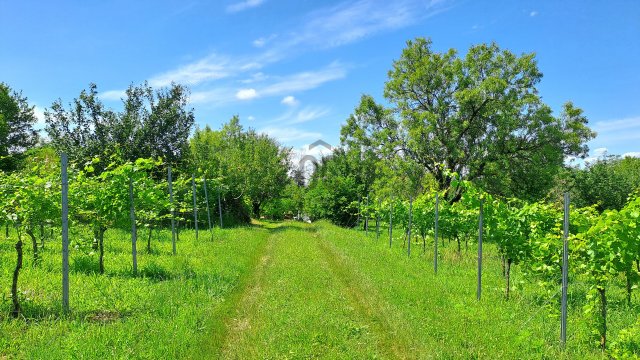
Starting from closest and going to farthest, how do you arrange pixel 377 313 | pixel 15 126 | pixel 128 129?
1. pixel 377 313
2. pixel 128 129
3. pixel 15 126

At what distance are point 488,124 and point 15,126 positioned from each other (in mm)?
40920

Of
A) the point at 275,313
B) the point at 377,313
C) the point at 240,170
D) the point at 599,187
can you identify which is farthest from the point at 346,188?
the point at 599,187

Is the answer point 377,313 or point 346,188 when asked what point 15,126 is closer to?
point 346,188

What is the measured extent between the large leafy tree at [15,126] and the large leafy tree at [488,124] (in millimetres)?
31637

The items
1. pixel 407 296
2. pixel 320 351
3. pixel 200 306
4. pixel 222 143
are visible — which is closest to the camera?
pixel 320 351

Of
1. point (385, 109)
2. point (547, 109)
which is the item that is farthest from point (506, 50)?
point (385, 109)

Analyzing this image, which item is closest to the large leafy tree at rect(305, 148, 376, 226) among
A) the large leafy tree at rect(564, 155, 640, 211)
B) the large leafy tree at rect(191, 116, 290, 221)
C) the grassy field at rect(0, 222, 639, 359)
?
the large leafy tree at rect(191, 116, 290, 221)

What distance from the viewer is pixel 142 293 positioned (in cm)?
763

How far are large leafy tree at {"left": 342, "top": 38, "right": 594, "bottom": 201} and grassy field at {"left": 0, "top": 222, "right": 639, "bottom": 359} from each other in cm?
1362

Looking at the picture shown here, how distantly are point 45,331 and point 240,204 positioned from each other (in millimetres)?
23697

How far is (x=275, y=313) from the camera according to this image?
7414 mm

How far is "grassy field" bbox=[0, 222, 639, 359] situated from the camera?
5520 millimetres

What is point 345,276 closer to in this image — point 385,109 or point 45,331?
point 45,331

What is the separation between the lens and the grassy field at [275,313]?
217 inches
